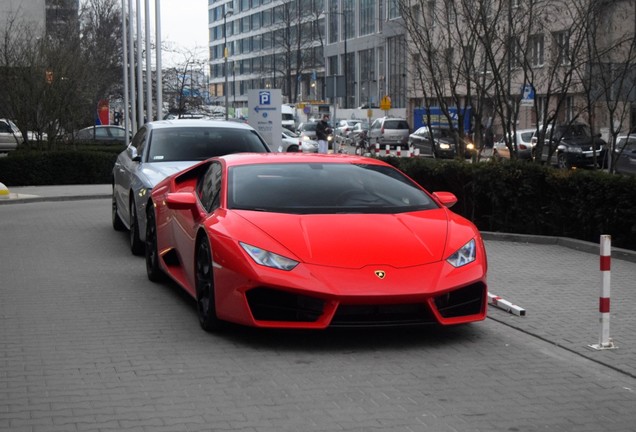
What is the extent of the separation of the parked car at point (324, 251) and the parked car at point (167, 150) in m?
4.20

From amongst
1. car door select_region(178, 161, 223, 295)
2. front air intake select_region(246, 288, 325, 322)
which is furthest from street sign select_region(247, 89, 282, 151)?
front air intake select_region(246, 288, 325, 322)

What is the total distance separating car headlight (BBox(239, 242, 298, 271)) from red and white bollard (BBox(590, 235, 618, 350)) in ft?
7.05

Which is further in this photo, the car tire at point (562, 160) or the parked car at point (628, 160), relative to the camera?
the car tire at point (562, 160)

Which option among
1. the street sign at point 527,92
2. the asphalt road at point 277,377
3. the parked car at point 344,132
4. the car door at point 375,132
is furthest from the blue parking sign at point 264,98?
the parked car at point 344,132

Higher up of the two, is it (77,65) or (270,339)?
(77,65)

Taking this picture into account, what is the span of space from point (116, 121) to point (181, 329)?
71688mm

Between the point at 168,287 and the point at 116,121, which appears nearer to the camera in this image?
the point at 168,287

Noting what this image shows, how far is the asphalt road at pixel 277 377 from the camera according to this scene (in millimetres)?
5730

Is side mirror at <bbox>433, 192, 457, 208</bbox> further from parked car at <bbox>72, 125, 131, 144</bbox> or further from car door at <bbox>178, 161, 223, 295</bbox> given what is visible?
parked car at <bbox>72, 125, 131, 144</bbox>

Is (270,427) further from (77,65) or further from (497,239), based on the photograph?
(77,65)

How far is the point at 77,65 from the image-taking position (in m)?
34.6

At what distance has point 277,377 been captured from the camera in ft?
22.0

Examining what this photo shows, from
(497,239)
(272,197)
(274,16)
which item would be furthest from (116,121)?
(272,197)

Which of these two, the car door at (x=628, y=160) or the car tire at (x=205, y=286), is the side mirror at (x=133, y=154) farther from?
the car door at (x=628, y=160)
